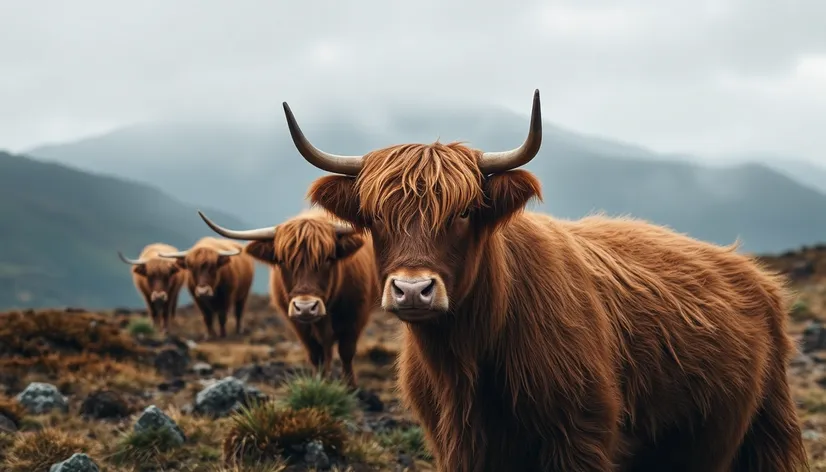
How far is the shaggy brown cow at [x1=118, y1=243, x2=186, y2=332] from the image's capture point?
18.6 m

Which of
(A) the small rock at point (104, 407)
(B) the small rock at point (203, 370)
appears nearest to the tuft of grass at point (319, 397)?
(A) the small rock at point (104, 407)

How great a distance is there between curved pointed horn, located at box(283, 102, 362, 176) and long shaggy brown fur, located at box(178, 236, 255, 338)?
13144 mm

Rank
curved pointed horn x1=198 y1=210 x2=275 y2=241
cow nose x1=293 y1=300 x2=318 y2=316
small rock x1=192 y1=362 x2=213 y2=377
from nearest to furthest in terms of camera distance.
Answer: cow nose x1=293 y1=300 x2=318 y2=316 → curved pointed horn x1=198 y1=210 x2=275 y2=241 → small rock x1=192 y1=362 x2=213 y2=377

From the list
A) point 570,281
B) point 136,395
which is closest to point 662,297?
point 570,281

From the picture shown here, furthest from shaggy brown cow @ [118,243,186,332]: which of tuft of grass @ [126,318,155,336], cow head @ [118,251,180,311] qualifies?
tuft of grass @ [126,318,155,336]

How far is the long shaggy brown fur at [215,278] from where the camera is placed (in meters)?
16.8

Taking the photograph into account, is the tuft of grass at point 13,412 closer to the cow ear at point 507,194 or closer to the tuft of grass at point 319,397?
the tuft of grass at point 319,397

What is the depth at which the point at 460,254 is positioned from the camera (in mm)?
3580

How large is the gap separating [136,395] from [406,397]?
5.67 metres

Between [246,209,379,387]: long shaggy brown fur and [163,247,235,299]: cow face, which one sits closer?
[246,209,379,387]: long shaggy brown fur

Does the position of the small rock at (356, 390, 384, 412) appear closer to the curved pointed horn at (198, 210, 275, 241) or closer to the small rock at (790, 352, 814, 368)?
the curved pointed horn at (198, 210, 275, 241)

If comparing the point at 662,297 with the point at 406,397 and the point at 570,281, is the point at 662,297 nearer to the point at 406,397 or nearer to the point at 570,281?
the point at 570,281

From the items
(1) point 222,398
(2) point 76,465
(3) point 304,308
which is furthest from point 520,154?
(1) point 222,398

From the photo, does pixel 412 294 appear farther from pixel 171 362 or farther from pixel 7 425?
pixel 171 362
